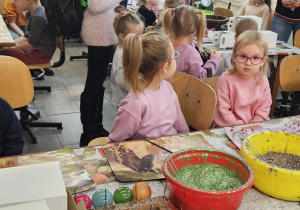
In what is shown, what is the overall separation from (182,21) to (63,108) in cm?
151

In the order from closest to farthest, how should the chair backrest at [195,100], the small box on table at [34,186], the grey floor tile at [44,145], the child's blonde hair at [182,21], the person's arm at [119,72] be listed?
the small box on table at [34,186] < the chair backrest at [195,100] < the person's arm at [119,72] < the child's blonde hair at [182,21] < the grey floor tile at [44,145]

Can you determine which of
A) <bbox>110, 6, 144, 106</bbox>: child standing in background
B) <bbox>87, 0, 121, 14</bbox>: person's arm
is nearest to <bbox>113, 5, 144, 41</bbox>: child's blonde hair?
<bbox>110, 6, 144, 106</bbox>: child standing in background

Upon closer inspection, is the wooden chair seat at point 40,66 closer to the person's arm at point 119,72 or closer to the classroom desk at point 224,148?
the person's arm at point 119,72

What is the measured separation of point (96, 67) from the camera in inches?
106

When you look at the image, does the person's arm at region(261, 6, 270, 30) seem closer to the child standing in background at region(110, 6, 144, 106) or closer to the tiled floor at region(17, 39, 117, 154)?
the tiled floor at region(17, 39, 117, 154)

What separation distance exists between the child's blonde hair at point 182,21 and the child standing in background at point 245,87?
2.49ft

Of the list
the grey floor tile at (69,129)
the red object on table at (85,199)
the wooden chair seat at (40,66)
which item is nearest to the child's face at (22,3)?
the wooden chair seat at (40,66)

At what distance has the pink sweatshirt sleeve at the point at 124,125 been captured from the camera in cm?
173

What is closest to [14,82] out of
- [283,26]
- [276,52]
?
[276,52]

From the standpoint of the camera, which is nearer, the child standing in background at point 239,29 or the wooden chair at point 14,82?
the wooden chair at point 14,82

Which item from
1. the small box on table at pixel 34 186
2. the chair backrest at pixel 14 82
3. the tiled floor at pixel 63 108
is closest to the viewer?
the small box on table at pixel 34 186

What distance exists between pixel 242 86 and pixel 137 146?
849 mm

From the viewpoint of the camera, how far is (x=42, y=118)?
345 cm

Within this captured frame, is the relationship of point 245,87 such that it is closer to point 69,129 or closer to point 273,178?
point 273,178
